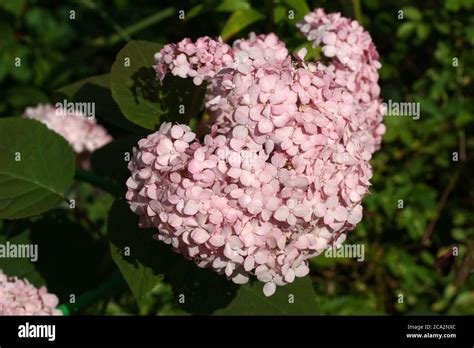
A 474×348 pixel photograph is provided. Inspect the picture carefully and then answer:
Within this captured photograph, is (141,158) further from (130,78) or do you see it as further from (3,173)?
(3,173)

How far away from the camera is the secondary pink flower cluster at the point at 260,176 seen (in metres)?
0.99

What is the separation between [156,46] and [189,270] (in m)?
0.41

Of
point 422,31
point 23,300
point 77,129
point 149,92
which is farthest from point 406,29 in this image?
point 23,300

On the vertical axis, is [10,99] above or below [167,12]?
below

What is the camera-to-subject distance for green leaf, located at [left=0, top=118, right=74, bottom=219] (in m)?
1.28

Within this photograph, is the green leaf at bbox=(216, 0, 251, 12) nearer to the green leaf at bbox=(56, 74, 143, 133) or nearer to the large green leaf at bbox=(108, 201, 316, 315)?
the green leaf at bbox=(56, 74, 143, 133)

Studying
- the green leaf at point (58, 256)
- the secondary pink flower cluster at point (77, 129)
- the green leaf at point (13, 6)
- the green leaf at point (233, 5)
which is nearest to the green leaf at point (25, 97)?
the green leaf at point (13, 6)

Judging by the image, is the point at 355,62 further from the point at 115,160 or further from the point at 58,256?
the point at 58,256

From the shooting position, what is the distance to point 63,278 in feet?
4.69

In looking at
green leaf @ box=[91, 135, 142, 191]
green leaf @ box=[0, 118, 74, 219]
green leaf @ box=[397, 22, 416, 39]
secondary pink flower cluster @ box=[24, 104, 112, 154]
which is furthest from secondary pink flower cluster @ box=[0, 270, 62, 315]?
green leaf @ box=[397, 22, 416, 39]

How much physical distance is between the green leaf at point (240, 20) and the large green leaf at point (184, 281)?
2.32ft

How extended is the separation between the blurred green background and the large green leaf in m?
0.79

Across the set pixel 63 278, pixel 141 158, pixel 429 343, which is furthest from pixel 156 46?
pixel 429 343

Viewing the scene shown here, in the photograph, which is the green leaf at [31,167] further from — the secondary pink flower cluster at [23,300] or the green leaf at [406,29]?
the green leaf at [406,29]
